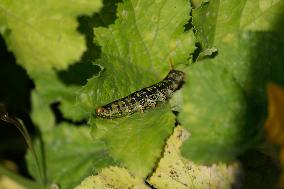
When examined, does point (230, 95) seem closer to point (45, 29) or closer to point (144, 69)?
point (144, 69)

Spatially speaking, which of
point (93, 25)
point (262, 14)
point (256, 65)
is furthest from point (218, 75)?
point (93, 25)

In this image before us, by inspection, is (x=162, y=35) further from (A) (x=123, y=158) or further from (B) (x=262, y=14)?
(A) (x=123, y=158)

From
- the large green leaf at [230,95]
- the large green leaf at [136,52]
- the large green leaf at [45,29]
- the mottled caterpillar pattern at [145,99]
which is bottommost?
the large green leaf at [230,95]

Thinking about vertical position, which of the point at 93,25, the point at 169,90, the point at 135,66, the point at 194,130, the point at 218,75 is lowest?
the point at 194,130

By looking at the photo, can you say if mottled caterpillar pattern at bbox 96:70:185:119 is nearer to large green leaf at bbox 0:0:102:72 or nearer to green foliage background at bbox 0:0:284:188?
green foliage background at bbox 0:0:284:188

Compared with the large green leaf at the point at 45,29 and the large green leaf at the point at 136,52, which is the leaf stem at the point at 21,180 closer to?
the large green leaf at the point at 45,29

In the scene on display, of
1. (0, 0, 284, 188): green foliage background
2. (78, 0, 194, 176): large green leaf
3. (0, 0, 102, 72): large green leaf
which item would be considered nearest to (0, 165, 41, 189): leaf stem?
(0, 0, 284, 188): green foliage background

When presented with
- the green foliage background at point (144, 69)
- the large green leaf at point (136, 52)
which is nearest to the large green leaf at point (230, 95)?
the green foliage background at point (144, 69)

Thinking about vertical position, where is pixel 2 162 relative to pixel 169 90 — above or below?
above
